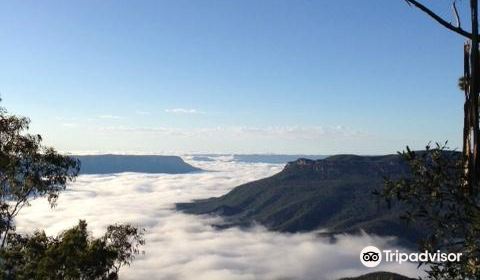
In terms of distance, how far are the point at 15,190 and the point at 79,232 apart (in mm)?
8390

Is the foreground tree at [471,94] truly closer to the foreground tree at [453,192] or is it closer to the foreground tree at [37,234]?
the foreground tree at [453,192]

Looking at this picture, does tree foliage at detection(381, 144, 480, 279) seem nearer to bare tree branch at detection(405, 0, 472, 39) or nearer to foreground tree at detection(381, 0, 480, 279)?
foreground tree at detection(381, 0, 480, 279)

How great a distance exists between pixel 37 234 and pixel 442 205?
4240cm

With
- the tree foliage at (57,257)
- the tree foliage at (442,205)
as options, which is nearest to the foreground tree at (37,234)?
the tree foliage at (57,257)

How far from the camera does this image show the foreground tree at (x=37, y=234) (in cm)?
4312

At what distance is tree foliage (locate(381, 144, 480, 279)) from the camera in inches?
472

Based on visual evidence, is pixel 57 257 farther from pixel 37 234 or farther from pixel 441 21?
pixel 441 21

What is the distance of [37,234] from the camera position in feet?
155

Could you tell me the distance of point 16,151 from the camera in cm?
4731

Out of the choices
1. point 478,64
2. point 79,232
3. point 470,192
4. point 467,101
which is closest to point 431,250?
point 470,192

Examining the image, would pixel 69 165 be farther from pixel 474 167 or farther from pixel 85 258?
pixel 474 167

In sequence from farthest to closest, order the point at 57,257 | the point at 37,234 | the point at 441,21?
Answer: 1. the point at 37,234
2. the point at 57,257
3. the point at 441,21

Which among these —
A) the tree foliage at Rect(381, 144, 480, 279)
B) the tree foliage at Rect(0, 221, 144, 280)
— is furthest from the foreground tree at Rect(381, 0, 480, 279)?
the tree foliage at Rect(0, 221, 144, 280)

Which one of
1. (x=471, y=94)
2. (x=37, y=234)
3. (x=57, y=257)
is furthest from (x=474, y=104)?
(x=37, y=234)
